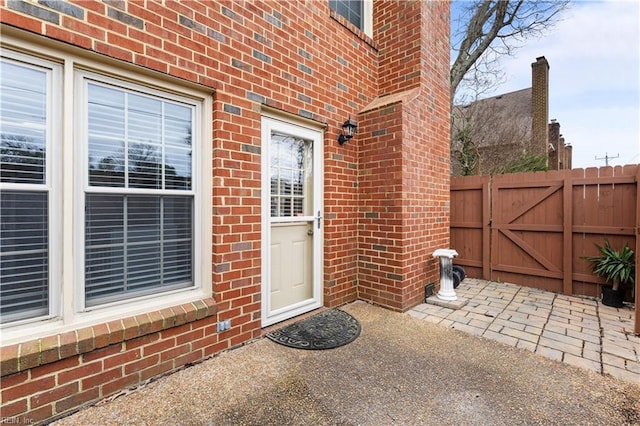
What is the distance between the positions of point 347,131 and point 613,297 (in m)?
4.11

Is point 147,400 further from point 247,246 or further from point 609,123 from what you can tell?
point 609,123

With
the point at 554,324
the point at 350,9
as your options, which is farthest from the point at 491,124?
the point at 554,324

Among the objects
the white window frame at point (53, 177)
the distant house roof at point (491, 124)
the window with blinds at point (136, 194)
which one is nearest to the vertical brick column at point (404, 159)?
the window with blinds at point (136, 194)

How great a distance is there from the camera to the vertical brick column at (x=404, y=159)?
3.51 metres

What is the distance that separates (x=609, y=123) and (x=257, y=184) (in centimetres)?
1454

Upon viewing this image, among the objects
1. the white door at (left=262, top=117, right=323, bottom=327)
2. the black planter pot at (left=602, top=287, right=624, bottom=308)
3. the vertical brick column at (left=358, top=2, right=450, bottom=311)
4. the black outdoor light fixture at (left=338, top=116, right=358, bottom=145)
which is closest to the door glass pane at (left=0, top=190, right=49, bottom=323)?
the white door at (left=262, top=117, right=323, bottom=327)

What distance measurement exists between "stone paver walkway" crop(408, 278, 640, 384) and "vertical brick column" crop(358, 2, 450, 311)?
576 mm

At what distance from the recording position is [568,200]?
4.22 m

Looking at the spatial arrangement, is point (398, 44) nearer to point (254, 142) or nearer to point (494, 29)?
point (254, 142)

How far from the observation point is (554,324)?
3.11m

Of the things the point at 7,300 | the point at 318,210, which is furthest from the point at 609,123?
the point at 7,300

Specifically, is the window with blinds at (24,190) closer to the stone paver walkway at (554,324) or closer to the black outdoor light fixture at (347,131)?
the black outdoor light fixture at (347,131)

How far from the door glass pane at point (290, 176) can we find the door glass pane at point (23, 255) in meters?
1.80

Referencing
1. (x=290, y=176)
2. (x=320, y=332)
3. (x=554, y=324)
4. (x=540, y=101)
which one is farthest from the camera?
(x=540, y=101)
